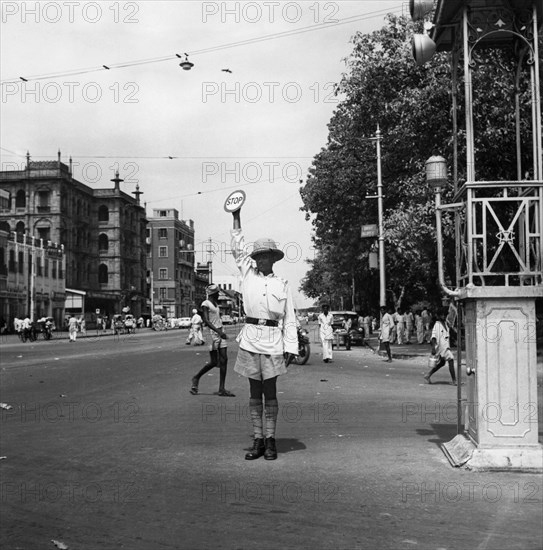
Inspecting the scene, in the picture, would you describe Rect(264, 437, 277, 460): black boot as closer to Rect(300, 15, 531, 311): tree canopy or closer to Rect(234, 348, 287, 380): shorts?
Rect(234, 348, 287, 380): shorts

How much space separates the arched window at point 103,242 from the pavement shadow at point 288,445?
83209 mm

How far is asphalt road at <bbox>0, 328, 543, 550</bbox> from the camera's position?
4.62 meters

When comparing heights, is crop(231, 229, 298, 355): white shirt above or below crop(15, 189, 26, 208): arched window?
below

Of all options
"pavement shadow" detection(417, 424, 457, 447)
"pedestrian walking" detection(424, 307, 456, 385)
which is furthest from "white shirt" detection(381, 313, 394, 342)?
"pavement shadow" detection(417, 424, 457, 447)

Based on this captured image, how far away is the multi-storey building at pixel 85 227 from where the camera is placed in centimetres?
7700

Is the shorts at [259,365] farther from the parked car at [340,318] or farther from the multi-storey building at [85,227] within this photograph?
the multi-storey building at [85,227]

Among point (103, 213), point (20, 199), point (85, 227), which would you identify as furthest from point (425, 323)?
point (103, 213)

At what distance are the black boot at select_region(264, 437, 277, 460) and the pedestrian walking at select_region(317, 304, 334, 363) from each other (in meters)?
14.4

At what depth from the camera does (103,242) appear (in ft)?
291

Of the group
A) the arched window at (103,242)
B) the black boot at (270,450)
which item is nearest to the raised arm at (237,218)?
the black boot at (270,450)

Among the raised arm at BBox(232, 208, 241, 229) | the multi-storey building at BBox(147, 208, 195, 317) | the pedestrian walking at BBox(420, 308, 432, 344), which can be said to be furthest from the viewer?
the multi-storey building at BBox(147, 208, 195, 317)

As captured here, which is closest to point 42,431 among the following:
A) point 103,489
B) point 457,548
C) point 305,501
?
point 103,489

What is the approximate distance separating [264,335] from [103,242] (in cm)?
8434

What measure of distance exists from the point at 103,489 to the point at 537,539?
3317 mm
